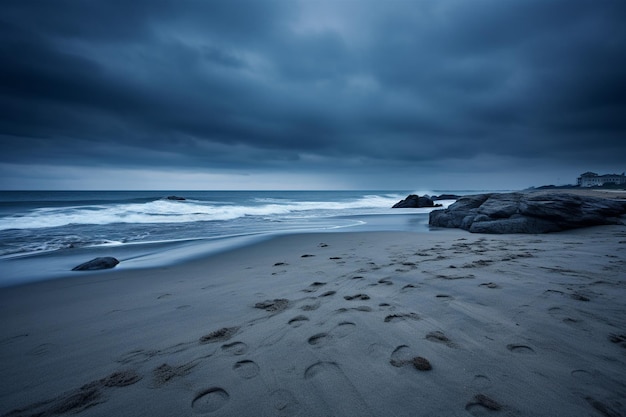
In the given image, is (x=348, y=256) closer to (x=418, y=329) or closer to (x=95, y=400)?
(x=418, y=329)

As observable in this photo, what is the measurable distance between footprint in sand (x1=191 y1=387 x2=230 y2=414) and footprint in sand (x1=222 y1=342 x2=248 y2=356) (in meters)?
0.42

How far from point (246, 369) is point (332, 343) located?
742mm

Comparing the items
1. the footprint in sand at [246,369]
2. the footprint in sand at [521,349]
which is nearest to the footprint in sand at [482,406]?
the footprint in sand at [521,349]

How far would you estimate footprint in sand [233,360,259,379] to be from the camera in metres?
1.94

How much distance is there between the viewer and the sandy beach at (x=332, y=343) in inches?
65.2

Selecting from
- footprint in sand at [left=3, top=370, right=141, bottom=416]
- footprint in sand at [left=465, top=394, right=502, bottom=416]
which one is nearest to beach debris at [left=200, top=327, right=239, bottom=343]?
footprint in sand at [left=3, top=370, right=141, bottom=416]

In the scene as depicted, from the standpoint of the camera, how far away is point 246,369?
6.61 ft

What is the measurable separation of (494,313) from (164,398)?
3.01 m

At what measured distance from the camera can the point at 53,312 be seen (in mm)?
3500

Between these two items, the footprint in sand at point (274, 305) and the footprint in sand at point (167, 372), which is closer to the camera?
the footprint in sand at point (167, 372)

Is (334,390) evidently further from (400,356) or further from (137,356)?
(137,356)

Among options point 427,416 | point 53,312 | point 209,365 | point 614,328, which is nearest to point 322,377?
point 427,416

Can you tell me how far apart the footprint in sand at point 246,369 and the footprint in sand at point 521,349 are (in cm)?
201

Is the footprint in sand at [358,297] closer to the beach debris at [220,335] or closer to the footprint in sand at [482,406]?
the beach debris at [220,335]
